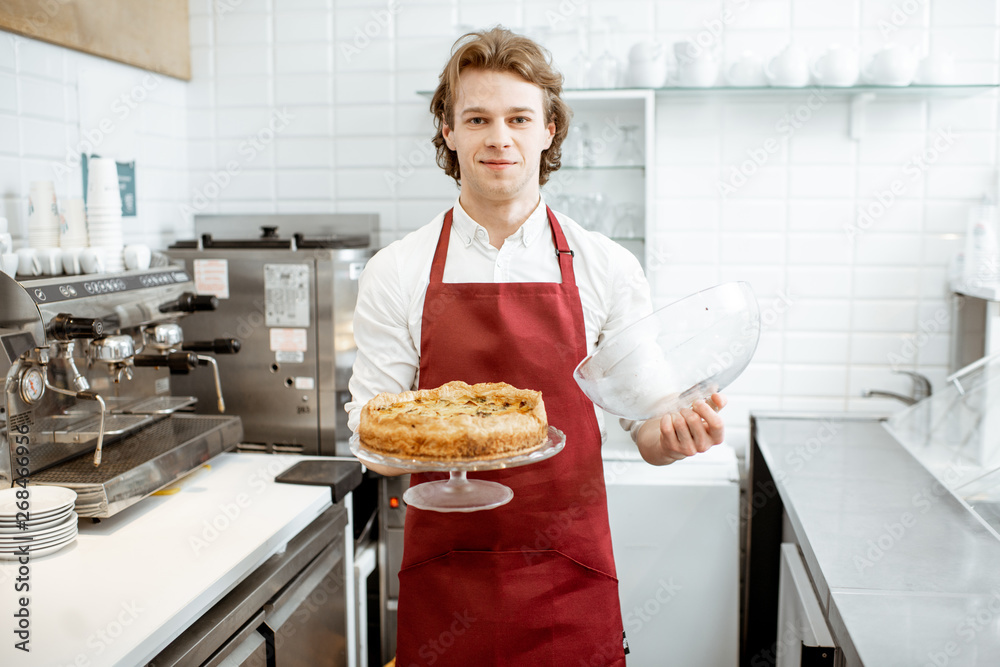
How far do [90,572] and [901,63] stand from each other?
263cm

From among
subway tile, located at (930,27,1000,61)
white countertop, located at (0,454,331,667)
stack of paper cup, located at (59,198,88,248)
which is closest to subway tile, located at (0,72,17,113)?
stack of paper cup, located at (59,198,88,248)

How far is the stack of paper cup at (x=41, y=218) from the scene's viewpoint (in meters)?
2.14

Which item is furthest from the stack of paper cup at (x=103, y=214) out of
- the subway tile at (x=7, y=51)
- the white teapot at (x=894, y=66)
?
the white teapot at (x=894, y=66)

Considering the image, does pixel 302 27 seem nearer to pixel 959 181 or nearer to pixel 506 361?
pixel 506 361

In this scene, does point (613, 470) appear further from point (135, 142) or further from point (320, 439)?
point (135, 142)

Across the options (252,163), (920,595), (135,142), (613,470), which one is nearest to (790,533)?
(613,470)

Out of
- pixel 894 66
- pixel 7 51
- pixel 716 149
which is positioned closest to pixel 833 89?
pixel 894 66

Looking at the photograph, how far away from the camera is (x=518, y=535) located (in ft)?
5.29

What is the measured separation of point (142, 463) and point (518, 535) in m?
0.88

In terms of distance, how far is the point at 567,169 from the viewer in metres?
2.75

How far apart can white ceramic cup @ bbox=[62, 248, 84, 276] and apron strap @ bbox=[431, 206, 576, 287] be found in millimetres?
953

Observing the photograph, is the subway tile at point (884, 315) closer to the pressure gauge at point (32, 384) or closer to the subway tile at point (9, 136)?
the pressure gauge at point (32, 384)

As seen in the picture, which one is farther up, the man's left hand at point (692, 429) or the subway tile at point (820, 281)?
the subway tile at point (820, 281)

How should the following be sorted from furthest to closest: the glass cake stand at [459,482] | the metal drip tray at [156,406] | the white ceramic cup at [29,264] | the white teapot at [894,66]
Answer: the white teapot at [894,66], the metal drip tray at [156,406], the white ceramic cup at [29,264], the glass cake stand at [459,482]
